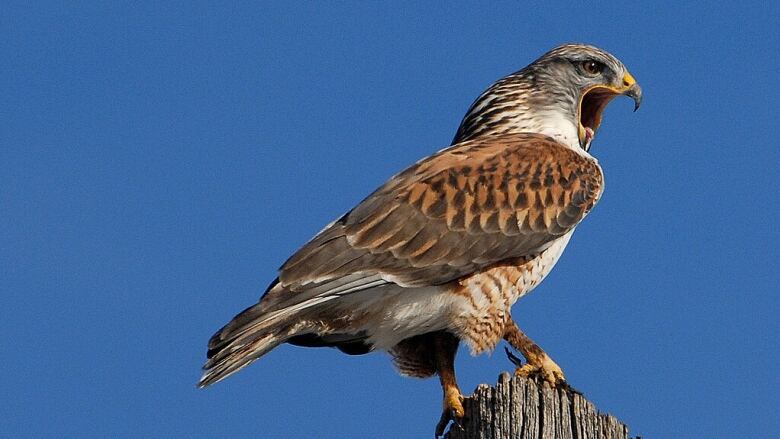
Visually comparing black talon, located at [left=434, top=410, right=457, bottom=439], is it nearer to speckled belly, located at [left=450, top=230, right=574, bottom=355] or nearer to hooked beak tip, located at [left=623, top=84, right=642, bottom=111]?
speckled belly, located at [left=450, top=230, right=574, bottom=355]

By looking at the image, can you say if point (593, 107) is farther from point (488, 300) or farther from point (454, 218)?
point (488, 300)

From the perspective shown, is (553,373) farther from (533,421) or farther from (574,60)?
(574,60)

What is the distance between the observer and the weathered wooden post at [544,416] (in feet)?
18.8

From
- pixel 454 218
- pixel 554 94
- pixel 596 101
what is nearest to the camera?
pixel 454 218

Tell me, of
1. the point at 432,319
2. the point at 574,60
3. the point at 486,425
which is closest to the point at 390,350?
the point at 432,319

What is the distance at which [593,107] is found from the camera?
907 centimetres

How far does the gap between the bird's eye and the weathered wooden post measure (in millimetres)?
3395

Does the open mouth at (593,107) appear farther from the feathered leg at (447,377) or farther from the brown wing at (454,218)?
the feathered leg at (447,377)

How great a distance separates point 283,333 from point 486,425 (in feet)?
4.24

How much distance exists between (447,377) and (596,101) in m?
2.74

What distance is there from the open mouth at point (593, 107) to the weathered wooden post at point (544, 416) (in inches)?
131

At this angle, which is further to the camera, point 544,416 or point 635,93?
point 635,93

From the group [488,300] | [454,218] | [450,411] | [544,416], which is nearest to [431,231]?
[454,218]

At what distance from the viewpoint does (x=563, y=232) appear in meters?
7.46
